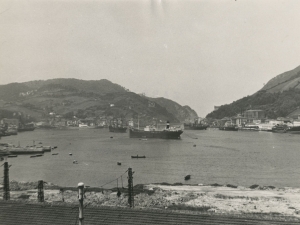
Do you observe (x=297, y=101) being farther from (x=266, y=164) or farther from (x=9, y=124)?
(x=9, y=124)

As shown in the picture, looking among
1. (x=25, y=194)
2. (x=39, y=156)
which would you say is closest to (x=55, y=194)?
(x=25, y=194)

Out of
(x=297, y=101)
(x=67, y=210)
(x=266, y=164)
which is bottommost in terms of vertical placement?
(x=266, y=164)

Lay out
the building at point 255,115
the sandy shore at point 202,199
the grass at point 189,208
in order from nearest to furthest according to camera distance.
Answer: the grass at point 189,208, the sandy shore at point 202,199, the building at point 255,115

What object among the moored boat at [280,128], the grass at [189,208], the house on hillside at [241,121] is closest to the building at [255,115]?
the house on hillside at [241,121]

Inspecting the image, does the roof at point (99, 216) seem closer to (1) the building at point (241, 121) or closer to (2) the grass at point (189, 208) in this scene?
(2) the grass at point (189, 208)

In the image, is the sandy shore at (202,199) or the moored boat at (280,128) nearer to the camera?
the sandy shore at (202,199)

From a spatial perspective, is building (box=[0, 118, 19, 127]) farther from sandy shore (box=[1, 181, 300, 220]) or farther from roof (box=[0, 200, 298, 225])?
roof (box=[0, 200, 298, 225])

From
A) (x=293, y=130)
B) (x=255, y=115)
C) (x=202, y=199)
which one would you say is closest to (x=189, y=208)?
(x=202, y=199)
